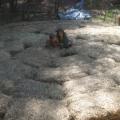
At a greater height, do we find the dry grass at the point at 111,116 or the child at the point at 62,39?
the child at the point at 62,39

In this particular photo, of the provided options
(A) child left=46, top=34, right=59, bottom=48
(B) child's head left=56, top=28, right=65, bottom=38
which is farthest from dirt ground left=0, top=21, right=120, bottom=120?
(B) child's head left=56, top=28, right=65, bottom=38

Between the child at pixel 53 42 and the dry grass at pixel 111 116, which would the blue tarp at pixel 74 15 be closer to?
the child at pixel 53 42

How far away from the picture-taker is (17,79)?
5.33 m

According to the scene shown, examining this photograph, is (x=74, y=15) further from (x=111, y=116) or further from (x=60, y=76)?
(x=111, y=116)

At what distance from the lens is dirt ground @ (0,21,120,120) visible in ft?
14.4

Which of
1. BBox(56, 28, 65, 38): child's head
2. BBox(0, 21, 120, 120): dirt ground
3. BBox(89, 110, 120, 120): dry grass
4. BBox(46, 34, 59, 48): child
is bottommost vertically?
BBox(89, 110, 120, 120): dry grass

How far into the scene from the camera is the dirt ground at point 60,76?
4391mm

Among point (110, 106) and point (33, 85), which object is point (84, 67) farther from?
point (110, 106)

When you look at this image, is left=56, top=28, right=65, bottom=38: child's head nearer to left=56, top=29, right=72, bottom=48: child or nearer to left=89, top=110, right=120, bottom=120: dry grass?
left=56, top=29, right=72, bottom=48: child

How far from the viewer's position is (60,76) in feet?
18.0

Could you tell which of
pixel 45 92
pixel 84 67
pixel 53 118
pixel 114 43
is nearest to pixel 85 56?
pixel 84 67

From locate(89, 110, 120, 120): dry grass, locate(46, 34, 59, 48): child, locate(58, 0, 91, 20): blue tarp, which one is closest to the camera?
locate(89, 110, 120, 120): dry grass

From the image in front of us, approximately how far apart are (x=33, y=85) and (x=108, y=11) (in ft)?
24.3

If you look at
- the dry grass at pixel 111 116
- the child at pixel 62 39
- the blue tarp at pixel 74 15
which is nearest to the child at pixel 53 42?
the child at pixel 62 39
